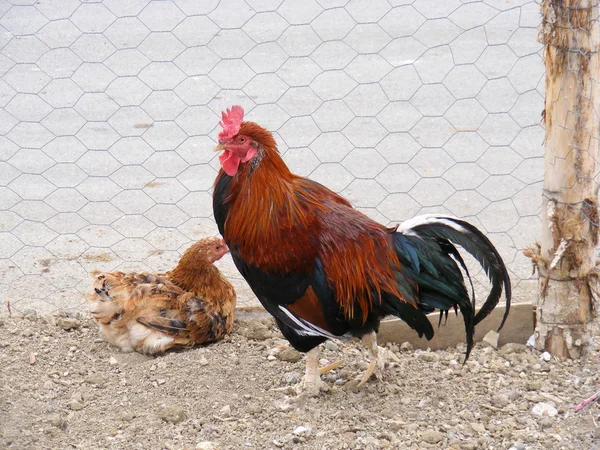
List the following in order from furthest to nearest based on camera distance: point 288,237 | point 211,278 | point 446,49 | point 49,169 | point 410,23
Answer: point 410,23, point 446,49, point 49,169, point 211,278, point 288,237

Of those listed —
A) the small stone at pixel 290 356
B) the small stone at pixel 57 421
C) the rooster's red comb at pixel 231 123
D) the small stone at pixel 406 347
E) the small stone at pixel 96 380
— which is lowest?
the small stone at pixel 57 421

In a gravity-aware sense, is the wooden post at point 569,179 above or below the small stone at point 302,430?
above

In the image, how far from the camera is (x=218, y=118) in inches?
249

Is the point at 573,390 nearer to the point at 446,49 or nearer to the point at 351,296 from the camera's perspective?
the point at 351,296

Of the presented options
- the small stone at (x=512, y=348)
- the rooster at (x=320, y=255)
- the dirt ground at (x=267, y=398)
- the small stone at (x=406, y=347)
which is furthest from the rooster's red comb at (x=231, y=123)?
the small stone at (x=512, y=348)

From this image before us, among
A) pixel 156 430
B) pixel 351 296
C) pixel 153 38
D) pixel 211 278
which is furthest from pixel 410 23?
pixel 156 430

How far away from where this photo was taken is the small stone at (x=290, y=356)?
3.61m

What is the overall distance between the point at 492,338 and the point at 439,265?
31.2 inches

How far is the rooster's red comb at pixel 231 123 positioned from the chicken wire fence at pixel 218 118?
1492 millimetres

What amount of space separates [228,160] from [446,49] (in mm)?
4849

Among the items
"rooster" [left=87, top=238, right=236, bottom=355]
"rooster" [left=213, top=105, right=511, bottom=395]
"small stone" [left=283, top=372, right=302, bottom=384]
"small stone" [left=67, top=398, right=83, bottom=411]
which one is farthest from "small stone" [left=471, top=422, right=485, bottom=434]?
"small stone" [left=67, top=398, right=83, bottom=411]

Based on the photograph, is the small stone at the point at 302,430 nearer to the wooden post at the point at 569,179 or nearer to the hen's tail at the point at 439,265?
the hen's tail at the point at 439,265

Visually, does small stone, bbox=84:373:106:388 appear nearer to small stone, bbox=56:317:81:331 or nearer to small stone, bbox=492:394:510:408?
small stone, bbox=56:317:81:331

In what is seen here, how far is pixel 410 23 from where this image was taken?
25.6ft
